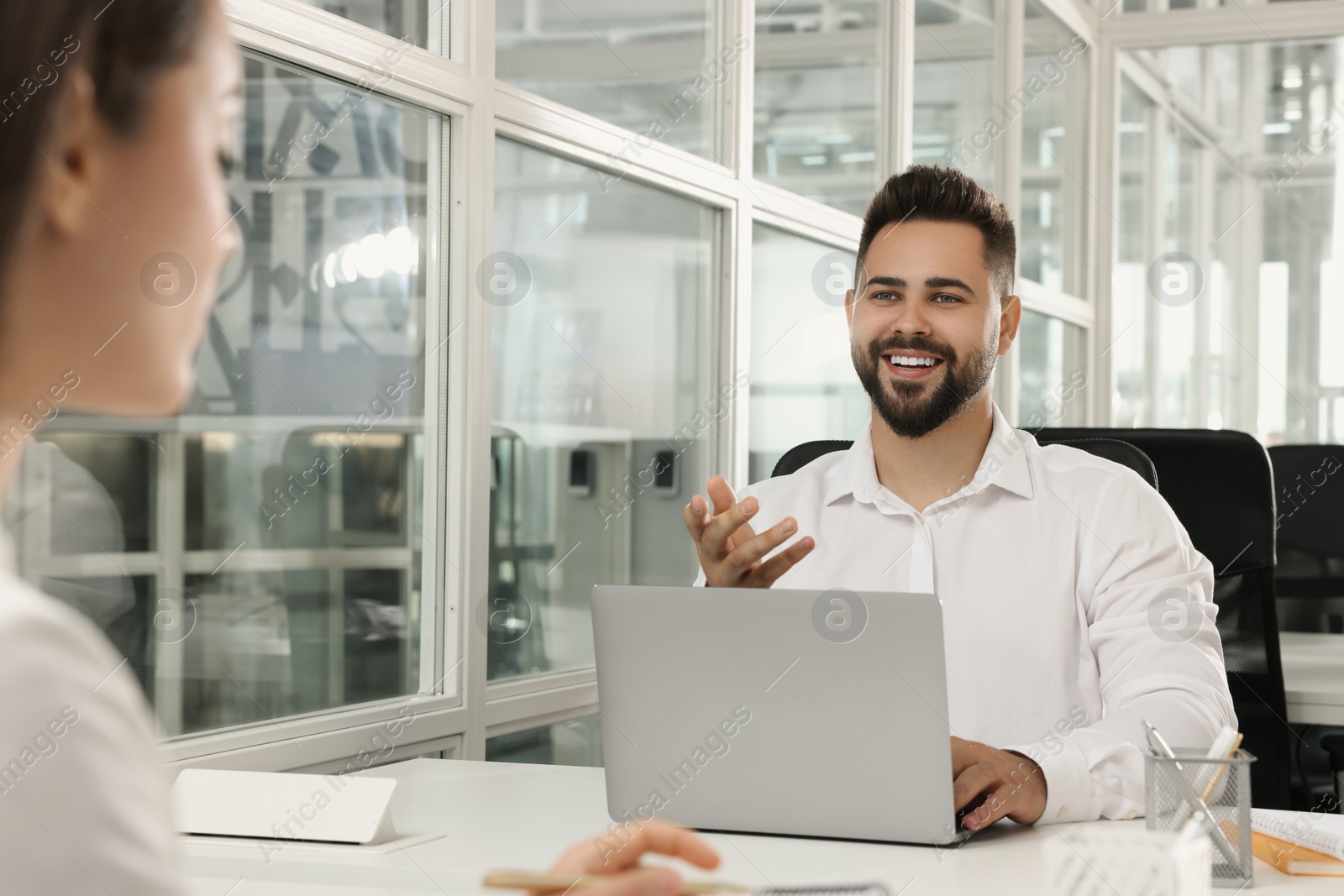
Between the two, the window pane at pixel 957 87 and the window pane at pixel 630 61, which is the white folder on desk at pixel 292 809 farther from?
the window pane at pixel 957 87

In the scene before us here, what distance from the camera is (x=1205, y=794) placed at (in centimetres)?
108

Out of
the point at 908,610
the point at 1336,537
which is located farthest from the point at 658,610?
the point at 1336,537

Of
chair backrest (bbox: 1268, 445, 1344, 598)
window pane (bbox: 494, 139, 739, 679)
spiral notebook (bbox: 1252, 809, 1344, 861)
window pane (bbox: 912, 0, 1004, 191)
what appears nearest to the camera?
spiral notebook (bbox: 1252, 809, 1344, 861)

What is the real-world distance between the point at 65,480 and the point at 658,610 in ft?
2.77

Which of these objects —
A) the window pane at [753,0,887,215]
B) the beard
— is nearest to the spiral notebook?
the beard

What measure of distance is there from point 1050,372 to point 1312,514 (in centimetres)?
266

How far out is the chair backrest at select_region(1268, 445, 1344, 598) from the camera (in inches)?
118

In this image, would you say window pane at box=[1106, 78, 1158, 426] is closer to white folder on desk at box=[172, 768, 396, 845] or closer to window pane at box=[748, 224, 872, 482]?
window pane at box=[748, 224, 872, 482]

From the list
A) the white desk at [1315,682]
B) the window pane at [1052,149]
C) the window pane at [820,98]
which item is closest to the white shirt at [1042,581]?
the white desk at [1315,682]

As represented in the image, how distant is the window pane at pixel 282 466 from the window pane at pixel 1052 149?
3732 millimetres

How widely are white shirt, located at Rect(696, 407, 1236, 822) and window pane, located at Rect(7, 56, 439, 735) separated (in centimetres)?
70

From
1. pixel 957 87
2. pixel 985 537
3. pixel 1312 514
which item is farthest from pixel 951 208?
pixel 957 87

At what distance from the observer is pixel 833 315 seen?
3.78 meters

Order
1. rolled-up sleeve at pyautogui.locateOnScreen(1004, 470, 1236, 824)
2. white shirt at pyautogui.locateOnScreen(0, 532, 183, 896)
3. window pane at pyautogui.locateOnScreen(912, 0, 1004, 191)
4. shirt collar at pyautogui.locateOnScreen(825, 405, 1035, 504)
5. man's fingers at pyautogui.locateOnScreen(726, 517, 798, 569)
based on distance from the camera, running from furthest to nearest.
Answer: window pane at pyautogui.locateOnScreen(912, 0, 1004, 191) → shirt collar at pyautogui.locateOnScreen(825, 405, 1035, 504) → man's fingers at pyautogui.locateOnScreen(726, 517, 798, 569) → rolled-up sleeve at pyautogui.locateOnScreen(1004, 470, 1236, 824) → white shirt at pyautogui.locateOnScreen(0, 532, 183, 896)
